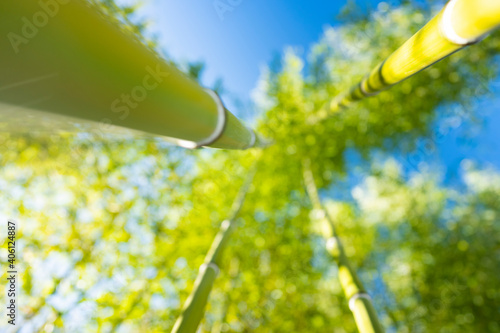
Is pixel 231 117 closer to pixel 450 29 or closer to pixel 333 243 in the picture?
pixel 450 29

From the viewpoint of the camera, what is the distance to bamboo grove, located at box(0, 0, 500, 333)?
42cm

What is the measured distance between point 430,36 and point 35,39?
2.89 feet

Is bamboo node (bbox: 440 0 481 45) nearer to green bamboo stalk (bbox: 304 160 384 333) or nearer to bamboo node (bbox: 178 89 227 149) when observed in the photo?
bamboo node (bbox: 178 89 227 149)

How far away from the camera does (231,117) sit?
99cm

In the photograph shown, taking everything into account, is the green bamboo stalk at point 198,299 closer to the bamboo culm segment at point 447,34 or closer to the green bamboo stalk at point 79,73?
the green bamboo stalk at point 79,73

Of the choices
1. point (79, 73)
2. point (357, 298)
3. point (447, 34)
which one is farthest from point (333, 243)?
point (79, 73)

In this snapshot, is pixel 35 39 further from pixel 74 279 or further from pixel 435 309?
pixel 435 309

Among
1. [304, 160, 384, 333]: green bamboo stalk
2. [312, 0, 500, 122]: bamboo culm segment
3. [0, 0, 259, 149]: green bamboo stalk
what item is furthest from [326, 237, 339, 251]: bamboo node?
[0, 0, 259, 149]: green bamboo stalk

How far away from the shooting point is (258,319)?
3.48 meters

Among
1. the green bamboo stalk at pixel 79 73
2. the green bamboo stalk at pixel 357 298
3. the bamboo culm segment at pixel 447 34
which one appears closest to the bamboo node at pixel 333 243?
the green bamboo stalk at pixel 357 298

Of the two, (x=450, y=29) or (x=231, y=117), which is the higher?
(x=231, y=117)

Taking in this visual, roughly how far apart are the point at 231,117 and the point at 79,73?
0.60m

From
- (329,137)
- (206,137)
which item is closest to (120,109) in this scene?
(206,137)

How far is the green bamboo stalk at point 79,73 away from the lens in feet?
1.17
